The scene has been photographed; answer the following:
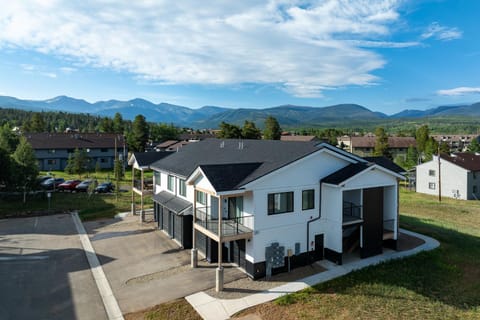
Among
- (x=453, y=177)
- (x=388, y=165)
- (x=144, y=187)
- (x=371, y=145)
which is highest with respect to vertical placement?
(x=371, y=145)

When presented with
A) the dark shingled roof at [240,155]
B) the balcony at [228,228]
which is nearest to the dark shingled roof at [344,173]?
the dark shingled roof at [240,155]

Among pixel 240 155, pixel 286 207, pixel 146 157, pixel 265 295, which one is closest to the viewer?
pixel 265 295

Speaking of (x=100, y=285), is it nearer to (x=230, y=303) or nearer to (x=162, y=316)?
(x=162, y=316)

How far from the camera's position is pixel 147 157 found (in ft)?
83.3

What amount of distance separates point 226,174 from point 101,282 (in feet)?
24.0

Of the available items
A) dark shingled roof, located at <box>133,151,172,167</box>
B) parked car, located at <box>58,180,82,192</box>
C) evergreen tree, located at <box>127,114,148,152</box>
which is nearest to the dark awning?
dark shingled roof, located at <box>133,151,172,167</box>

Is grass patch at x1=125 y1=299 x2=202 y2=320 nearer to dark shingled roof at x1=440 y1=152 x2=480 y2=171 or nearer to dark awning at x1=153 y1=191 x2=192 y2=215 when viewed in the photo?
dark awning at x1=153 y1=191 x2=192 y2=215

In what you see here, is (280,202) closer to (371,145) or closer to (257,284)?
(257,284)

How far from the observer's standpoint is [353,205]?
1742 centimetres

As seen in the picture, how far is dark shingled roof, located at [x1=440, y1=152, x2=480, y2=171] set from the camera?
150 ft

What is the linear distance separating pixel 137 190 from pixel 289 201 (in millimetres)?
14670

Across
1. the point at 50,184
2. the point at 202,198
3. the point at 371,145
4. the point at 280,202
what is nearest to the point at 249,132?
the point at 371,145

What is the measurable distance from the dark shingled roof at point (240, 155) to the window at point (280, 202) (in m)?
1.31

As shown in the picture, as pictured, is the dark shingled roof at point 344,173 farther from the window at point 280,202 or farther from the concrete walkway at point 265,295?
the concrete walkway at point 265,295
